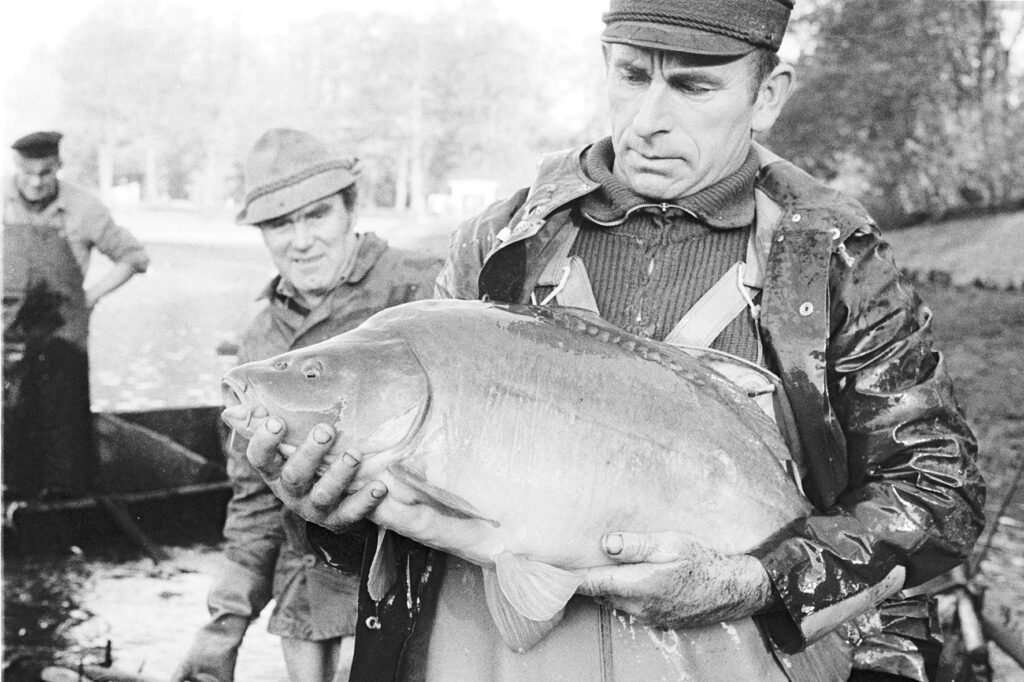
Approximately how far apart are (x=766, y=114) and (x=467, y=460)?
2.98 feet

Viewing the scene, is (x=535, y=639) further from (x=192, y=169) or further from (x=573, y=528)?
(x=192, y=169)

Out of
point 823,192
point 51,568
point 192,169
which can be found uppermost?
point 823,192

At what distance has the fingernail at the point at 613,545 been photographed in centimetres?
185

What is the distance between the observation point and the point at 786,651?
1982 mm

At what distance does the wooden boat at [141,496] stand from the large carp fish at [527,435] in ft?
20.6

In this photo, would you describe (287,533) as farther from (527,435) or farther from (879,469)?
(879,469)

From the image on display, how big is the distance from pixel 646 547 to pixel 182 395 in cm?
1055

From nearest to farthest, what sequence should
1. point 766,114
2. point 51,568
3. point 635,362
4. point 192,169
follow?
point 635,362 < point 766,114 < point 51,568 < point 192,169

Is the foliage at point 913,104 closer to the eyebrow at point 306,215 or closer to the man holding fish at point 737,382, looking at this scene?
the eyebrow at point 306,215

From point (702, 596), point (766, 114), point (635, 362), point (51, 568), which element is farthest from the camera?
point (51, 568)

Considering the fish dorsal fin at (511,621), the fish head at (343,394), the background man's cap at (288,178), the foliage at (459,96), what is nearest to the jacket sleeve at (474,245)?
the fish head at (343,394)

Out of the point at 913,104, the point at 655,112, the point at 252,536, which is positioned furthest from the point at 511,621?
the point at 913,104

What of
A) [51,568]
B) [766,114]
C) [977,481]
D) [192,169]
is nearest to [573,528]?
[977,481]

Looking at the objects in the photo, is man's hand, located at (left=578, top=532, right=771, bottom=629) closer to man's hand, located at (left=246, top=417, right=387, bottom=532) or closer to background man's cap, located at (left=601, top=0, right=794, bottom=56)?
man's hand, located at (left=246, top=417, right=387, bottom=532)
